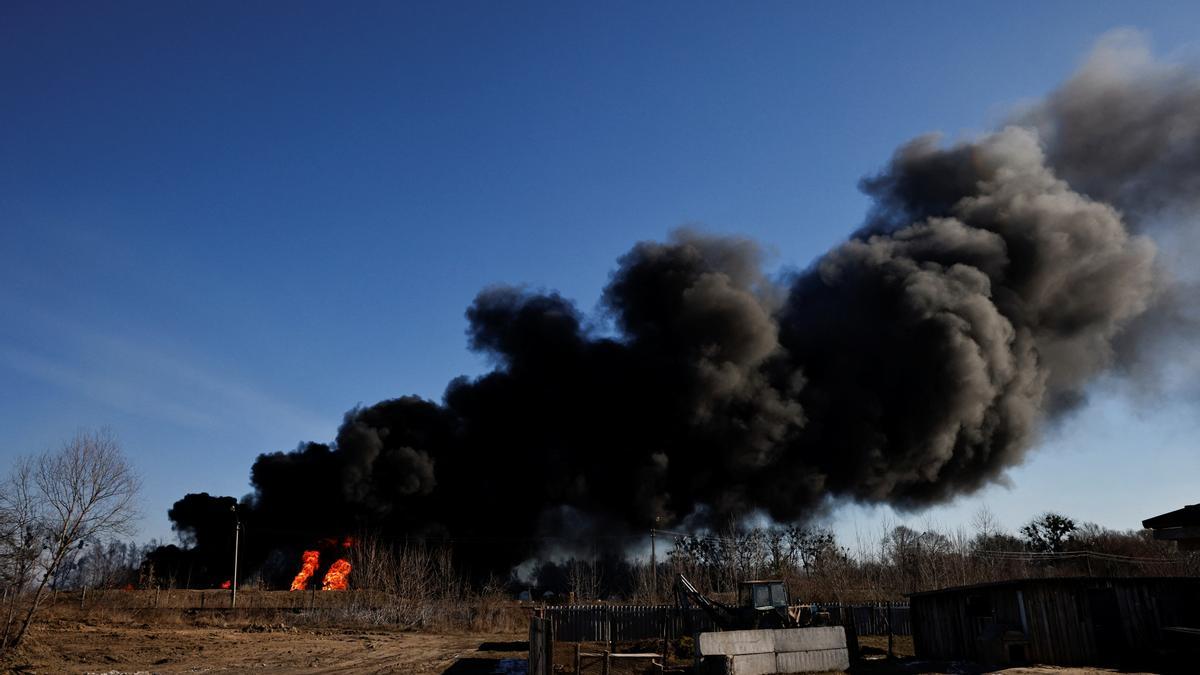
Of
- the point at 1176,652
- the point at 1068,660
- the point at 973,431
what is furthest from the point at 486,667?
the point at 973,431

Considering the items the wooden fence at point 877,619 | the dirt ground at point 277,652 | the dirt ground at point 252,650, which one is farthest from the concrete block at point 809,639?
the wooden fence at point 877,619

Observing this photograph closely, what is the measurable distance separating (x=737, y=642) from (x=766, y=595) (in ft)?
17.5

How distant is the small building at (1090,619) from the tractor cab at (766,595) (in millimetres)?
6811

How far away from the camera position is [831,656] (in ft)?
82.2

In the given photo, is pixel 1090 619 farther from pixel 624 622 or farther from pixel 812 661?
pixel 624 622

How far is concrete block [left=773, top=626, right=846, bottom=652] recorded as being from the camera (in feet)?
80.4

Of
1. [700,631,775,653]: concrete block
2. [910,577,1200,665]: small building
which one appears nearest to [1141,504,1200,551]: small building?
[910,577,1200,665]: small building

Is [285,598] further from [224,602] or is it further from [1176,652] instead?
[1176,652]

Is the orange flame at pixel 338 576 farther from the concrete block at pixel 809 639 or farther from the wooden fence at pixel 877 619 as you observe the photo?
the concrete block at pixel 809 639

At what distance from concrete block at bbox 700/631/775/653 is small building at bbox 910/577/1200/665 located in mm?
7017

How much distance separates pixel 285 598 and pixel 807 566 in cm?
3621

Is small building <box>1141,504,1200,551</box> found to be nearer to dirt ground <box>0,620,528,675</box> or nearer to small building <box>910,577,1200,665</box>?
small building <box>910,577,1200,665</box>

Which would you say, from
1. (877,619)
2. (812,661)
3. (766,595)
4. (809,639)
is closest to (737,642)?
(809,639)

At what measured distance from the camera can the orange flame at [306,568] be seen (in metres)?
57.1
